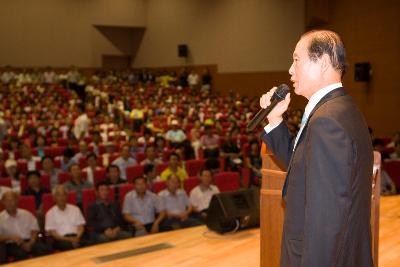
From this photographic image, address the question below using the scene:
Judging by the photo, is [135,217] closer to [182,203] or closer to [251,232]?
[182,203]

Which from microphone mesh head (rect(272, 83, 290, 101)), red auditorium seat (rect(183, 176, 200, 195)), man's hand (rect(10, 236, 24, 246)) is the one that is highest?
microphone mesh head (rect(272, 83, 290, 101))

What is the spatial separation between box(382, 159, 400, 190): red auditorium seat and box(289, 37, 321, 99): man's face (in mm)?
5498

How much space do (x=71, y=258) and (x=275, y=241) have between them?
1638 mm

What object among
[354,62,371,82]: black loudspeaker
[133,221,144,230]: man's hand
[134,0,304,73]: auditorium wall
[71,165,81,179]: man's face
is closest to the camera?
[133,221,144,230]: man's hand

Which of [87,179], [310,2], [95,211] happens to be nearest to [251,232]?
[95,211]

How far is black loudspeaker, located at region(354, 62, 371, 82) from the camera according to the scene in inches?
420

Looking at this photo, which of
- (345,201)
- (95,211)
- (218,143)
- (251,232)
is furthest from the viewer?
(218,143)

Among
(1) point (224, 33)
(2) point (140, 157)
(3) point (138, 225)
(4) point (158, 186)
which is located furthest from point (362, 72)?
(3) point (138, 225)

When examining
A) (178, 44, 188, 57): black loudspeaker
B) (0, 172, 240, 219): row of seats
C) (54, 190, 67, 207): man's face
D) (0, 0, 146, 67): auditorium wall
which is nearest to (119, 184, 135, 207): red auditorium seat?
(0, 172, 240, 219): row of seats

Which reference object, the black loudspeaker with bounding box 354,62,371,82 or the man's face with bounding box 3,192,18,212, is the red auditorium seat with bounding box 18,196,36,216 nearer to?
the man's face with bounding box 3,192,18,212

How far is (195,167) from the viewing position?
6.48 meters

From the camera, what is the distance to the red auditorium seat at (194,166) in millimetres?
6418

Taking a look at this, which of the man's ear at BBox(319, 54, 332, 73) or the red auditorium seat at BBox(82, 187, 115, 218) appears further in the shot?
the red auditorium seat at BBox(82, 187, 115, 218)

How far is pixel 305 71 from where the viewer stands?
130 cm
